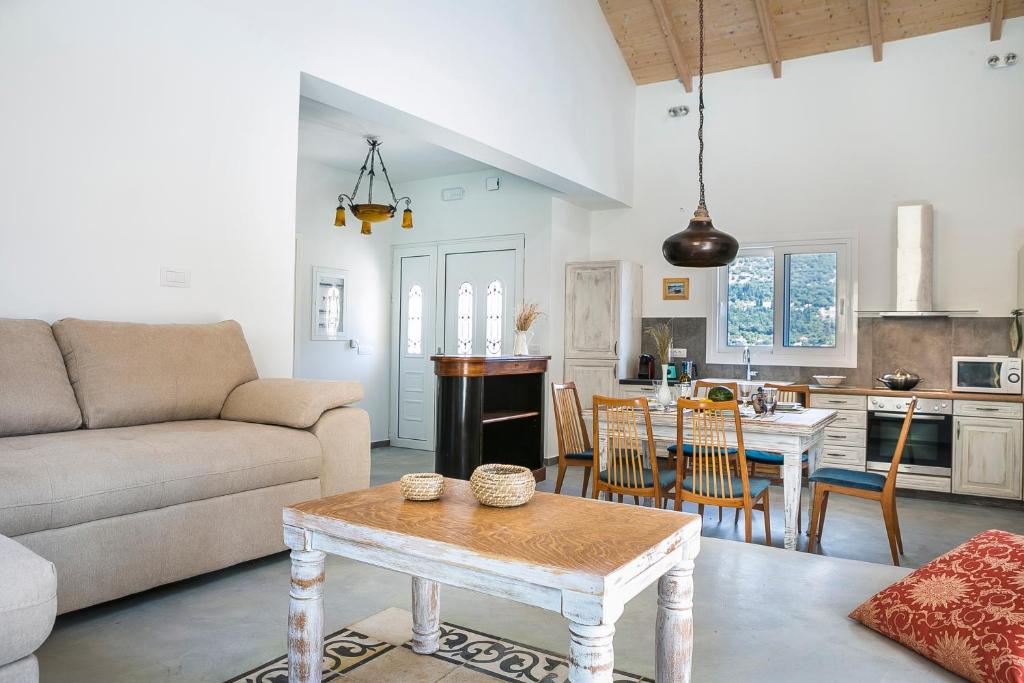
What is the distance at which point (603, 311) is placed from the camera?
718 centimetres

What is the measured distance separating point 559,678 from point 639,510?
1.95 ft

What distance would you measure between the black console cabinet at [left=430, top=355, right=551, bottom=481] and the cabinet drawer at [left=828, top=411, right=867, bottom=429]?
8.26 feet

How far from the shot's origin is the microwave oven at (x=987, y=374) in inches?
223

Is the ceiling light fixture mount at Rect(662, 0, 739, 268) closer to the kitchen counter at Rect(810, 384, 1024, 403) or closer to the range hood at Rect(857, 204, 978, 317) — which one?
the kitchen counter at Rect(810, 384, 1024, 403)

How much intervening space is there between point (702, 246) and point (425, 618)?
8.27ft

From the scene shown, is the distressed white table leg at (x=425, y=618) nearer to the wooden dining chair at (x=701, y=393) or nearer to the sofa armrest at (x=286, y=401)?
the sofa armrest at (x=286, y=401)

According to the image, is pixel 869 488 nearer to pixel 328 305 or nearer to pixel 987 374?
pixel 987 374

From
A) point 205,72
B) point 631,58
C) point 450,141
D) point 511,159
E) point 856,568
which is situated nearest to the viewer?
point 856,568

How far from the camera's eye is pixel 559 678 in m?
2.26

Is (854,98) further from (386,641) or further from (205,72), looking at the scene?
(386,641)

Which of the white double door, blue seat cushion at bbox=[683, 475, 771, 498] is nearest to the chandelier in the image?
the white double door

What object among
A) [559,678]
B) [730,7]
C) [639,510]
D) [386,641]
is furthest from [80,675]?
[730,7]

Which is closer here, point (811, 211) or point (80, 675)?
point (80, 675)

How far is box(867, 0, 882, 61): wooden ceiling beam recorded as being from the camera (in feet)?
20.3
